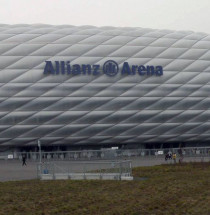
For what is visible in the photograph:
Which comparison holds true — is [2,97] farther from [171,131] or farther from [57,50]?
[171,131]

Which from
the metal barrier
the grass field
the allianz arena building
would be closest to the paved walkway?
the metal barrier

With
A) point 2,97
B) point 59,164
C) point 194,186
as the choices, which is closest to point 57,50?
point 2,97

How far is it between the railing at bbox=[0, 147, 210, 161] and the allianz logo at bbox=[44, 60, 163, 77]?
7536 mm

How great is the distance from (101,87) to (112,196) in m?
31.9

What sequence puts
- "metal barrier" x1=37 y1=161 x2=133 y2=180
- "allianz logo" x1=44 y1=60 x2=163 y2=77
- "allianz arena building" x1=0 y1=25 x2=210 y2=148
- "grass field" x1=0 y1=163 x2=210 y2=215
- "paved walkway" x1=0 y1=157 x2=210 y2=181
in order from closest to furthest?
"grass field" x1=0 y1=163 x2=210 y2=215 → "metal barrier" x1=37 y1=161 x2=133 y2=180 → "paved walkway" x1=0 y1=157 x2=210 y2=181 → "allianz arena building" x1=0 y1=25 x2=210 y2=148 → "allianz logo" x1=44 y1=60 x2=163 y2=77

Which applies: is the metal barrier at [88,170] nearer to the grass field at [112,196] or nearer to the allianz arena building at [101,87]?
the grass field at [112,196]

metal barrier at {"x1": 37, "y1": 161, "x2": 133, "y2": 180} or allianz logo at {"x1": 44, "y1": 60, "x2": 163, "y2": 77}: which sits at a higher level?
allianz logo at {"x1": 44, "y1": 60, "x2": 163, "y2": 77}

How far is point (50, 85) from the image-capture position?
49.3m

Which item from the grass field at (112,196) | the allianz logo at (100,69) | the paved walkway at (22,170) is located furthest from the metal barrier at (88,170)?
the allianz logo at (100,69)

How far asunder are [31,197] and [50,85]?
99.9 feet

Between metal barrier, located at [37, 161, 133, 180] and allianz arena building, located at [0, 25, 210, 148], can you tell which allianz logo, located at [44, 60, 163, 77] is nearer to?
allianz arena building, located at [0, 25, 210, 148]

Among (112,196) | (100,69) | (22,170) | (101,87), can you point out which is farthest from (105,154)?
(112,196)

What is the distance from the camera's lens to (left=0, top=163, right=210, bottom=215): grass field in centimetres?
1592

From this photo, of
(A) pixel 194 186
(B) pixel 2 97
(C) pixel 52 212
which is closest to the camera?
(C) pixel 52 212
